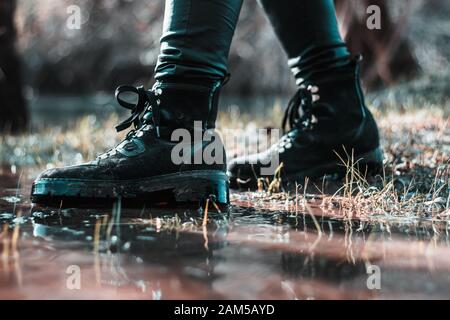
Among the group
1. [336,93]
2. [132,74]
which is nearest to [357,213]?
[336,93]

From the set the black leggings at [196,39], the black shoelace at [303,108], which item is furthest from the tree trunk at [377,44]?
the black leggings at [196,39]

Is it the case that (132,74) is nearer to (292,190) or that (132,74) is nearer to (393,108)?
(393,108)

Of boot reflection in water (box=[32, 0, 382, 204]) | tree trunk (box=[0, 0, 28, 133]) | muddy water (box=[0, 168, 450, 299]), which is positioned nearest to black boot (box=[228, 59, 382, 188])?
boot reflection in water (box=[32, 0, 382, 204])

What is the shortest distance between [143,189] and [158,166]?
68mm

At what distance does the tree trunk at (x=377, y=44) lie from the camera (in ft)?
16.5

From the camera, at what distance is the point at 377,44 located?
5.45 metres

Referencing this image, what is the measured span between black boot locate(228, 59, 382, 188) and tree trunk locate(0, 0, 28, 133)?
3506 mm

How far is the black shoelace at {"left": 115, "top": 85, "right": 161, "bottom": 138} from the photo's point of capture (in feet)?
4.93

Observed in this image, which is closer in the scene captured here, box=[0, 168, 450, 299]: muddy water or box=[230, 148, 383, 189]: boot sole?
box=[0, 168, 450, 299]: muddy water

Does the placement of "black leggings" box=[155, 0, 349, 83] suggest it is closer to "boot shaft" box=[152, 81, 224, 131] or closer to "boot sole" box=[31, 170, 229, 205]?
"boot shaft" box=[152, 81, 224, 131]

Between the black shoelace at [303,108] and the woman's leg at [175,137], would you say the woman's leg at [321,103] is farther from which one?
the woman's leg at [175,137]

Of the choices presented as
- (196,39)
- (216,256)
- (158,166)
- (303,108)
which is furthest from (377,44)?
(216,256)

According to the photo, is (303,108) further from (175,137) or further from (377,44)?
(377,44)
